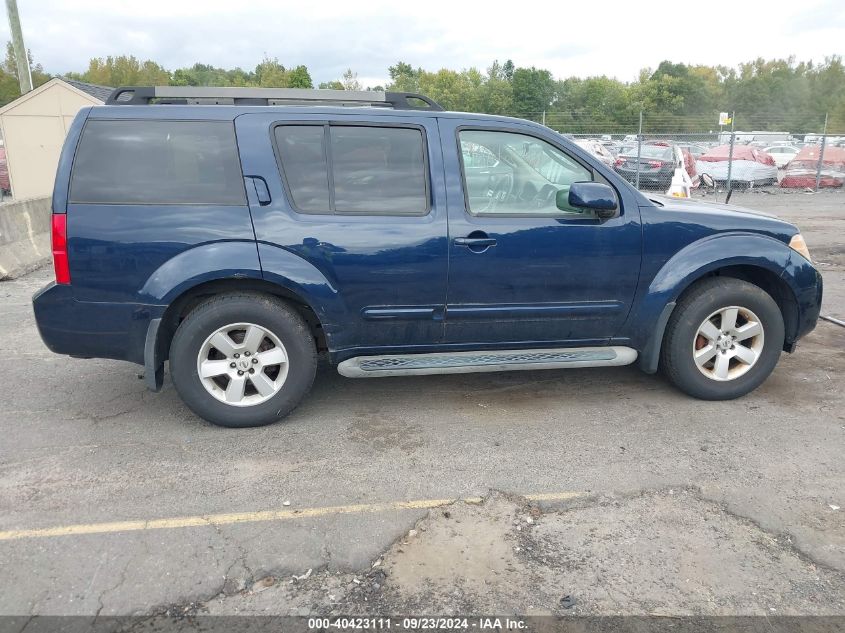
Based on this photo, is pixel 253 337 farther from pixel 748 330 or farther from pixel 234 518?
pixel 748 330

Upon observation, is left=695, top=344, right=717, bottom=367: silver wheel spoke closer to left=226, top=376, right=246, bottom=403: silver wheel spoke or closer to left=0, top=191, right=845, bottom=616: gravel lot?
left=0, top=191, right=845, bottom=616: gravel lot

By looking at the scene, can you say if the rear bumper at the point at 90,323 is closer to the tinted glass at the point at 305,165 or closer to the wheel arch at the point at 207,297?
the wheel arch at the point at 207,297

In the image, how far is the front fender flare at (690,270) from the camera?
434cm

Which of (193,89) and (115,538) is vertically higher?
(193,89)

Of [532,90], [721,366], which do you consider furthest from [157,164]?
[532,90]

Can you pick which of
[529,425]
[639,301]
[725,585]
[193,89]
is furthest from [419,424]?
[193,89]

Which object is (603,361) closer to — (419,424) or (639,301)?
(639,301)

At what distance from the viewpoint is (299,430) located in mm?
4191

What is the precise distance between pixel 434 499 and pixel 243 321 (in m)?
1.56

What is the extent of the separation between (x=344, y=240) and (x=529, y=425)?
Result: 1.62 metres

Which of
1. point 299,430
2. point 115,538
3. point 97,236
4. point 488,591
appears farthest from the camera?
point 299,430

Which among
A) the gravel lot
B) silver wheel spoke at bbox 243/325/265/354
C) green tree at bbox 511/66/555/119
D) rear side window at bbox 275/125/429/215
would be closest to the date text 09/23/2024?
the gravel lot

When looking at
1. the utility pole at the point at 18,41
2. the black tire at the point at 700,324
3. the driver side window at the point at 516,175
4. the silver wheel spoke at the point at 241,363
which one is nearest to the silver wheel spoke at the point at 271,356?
the silver wheel spoke at the point at 241,363

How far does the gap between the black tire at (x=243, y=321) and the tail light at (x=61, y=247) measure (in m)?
0.69
